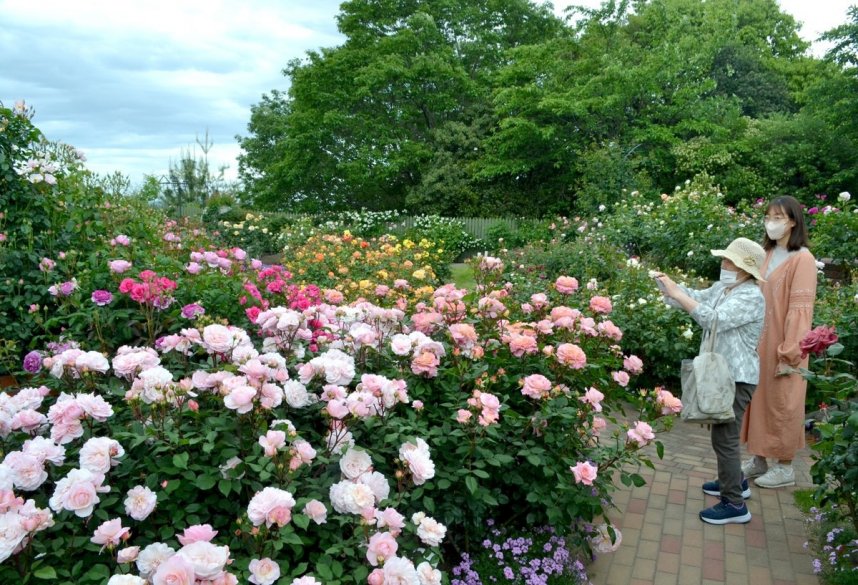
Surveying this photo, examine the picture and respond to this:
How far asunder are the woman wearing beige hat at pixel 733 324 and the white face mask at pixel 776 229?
0.45 metres

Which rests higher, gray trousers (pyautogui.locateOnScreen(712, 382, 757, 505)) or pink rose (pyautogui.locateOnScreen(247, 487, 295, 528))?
pink rose (pyautogui.locateOnScreen(247, 487, 295, 528))

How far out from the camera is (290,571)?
198cm

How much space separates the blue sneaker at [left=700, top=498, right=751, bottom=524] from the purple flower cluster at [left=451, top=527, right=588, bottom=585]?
3.38ft

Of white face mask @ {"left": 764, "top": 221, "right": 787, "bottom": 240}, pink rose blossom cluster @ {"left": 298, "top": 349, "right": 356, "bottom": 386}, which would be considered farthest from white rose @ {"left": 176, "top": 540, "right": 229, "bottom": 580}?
white face mask @ {"left": 764, "top": 221, "right": 787, "bottom": 240}

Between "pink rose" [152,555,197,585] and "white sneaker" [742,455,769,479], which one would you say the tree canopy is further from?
"pink rose" [152,555,197,585]

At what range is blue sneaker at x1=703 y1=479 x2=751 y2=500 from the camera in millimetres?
3725

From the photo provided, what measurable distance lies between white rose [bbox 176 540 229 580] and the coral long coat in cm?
Answer: 309

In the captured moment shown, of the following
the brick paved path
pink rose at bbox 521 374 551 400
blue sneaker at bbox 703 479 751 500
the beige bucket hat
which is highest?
the beige bucket hat

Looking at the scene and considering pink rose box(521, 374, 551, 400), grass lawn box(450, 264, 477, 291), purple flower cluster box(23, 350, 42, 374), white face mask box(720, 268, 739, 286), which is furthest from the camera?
grass lawn box(450, 264, 477, 291)

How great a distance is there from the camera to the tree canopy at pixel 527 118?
1827cm

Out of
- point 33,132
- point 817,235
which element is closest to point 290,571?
point 33,132

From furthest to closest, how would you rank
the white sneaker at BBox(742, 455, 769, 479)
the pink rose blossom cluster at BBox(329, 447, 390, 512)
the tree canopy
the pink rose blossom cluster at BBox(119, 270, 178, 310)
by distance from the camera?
the tree canopy < the white sneaker at BBox(742, 455, 769, 479) < the pink rose blossom cluster at BBox(119, 270, 178, 310) < the pink rose blossom cluster at BBox(329, 447, 390, 512)

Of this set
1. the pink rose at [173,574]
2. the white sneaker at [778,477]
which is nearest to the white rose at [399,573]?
the pink rose at [173,574]

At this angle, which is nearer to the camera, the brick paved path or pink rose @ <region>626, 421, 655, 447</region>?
pink rose @ <region>626, 421, 655, 447</region>
